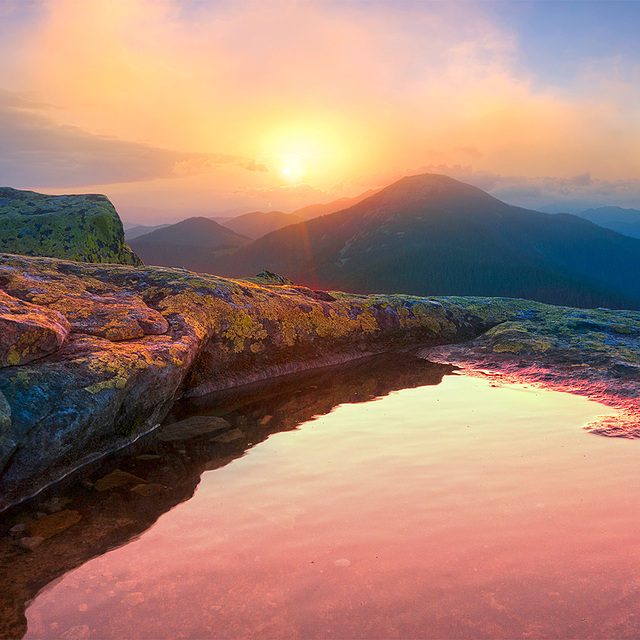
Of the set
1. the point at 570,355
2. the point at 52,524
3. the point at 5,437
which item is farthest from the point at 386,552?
the point at 570,355

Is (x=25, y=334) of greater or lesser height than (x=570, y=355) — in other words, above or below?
above

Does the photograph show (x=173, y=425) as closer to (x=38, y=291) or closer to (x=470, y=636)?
(x=38, y=291)

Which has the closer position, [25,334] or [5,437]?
[5,437]

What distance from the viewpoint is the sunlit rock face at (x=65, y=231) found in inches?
866

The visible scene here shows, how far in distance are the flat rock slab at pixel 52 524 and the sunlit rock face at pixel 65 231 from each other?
713 inches

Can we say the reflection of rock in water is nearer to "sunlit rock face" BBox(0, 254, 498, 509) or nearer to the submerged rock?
the submerged rock

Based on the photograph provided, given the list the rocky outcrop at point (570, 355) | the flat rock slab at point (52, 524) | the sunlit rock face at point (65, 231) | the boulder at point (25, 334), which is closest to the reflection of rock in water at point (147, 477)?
the flat rock slab at point (52, 524)

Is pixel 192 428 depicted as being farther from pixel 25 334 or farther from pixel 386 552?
pixel 386 552

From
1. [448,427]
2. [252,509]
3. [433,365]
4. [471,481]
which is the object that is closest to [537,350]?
[433,365]

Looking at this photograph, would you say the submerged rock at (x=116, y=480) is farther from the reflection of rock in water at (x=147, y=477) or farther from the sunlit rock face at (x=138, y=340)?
the sunlit rock face at (x=138, y=340)

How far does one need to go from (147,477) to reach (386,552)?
403cm

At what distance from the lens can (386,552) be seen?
506 centimetres

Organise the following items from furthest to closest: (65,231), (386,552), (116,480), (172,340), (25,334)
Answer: (65,231), (172,340), (25,334), (116,480), (386,552)

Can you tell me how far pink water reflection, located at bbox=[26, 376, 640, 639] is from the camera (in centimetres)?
416
